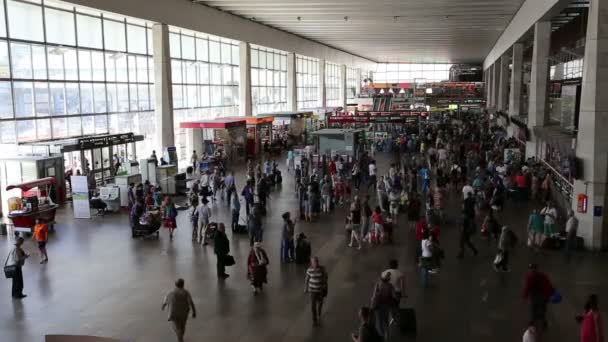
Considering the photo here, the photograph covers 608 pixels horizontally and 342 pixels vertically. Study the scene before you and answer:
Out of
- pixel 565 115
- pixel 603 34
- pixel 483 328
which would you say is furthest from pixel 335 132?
pixel 483 328

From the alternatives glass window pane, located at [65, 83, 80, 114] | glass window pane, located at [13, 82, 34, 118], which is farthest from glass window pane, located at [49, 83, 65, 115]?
glass window pane, located at [13, 82, 34, 118]

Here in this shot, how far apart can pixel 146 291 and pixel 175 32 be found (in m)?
27.1

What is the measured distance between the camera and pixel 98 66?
94.7ft

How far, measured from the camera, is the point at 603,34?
46.2ft

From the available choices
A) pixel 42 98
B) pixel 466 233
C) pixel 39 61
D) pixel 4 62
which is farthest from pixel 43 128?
pixel 466 233

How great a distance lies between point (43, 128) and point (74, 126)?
7.30ft

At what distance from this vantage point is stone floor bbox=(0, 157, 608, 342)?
9.38m

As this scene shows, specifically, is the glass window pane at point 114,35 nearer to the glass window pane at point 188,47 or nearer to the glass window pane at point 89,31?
the glass window pane at point 89,31

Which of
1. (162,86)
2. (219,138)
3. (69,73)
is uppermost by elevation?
(69,73)

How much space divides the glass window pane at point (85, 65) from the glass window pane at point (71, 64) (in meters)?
0.38

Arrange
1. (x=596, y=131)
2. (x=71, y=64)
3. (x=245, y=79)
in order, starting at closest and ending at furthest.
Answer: (x=596, y=131) → (x=71, y=64) → (x=245, y=79)

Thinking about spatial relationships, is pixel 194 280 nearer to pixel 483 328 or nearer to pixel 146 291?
pixel 146 291

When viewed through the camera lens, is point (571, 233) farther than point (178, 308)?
Yes

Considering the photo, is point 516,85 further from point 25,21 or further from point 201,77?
point 25,21
